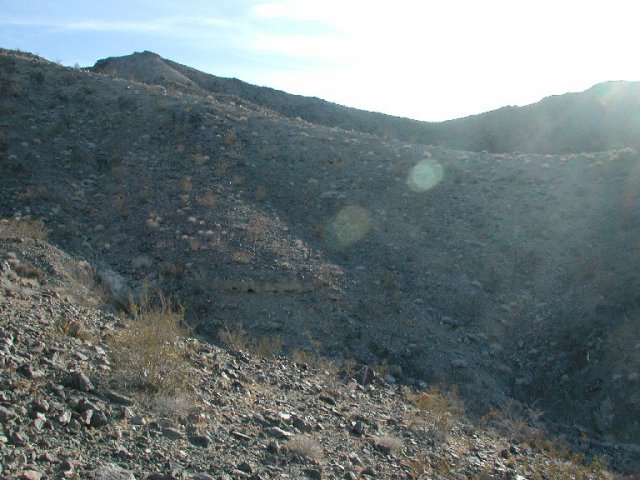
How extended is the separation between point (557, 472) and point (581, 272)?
6578 millimetres

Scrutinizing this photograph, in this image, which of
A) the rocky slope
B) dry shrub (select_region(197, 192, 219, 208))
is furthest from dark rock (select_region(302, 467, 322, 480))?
dry shrub (select_region(197, 192, 219, 208))

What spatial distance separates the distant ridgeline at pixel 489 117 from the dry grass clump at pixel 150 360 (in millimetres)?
26431

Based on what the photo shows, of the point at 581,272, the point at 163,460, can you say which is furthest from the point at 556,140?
the point at 163,460

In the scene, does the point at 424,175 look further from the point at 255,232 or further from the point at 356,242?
the point at 255,232

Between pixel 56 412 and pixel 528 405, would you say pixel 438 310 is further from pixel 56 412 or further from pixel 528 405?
pixel 56 412

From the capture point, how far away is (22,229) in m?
12.4

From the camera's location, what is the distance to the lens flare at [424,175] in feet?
57.9

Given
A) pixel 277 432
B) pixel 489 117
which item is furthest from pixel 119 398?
pixel 489 117

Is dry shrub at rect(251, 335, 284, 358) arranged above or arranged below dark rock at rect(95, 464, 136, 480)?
below

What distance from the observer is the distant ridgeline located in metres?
33.8

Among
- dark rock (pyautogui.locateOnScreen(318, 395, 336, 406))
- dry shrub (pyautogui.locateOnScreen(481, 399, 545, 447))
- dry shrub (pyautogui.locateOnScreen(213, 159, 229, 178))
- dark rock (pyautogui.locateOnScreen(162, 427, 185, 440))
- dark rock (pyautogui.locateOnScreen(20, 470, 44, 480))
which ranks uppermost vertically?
dry shrub (pyautogui.locateOnScreen(213, 159, 229, 178))

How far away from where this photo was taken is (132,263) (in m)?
12.7

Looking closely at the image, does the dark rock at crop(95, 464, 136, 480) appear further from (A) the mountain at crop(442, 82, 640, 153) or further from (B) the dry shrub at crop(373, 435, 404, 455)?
(A) the mountain at crop(442, 82, 640, 153)

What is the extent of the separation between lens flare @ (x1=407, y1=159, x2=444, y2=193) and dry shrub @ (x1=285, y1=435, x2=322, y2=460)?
11.7m
